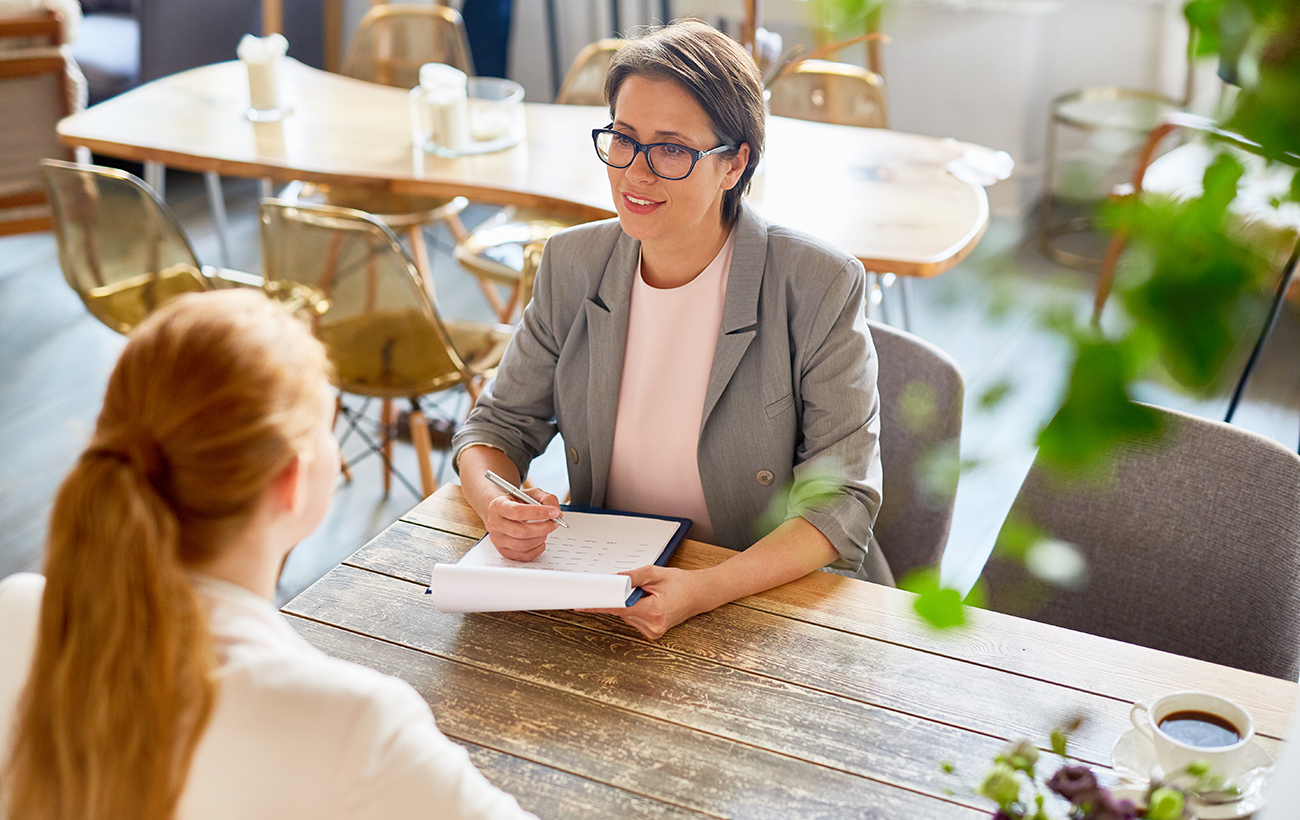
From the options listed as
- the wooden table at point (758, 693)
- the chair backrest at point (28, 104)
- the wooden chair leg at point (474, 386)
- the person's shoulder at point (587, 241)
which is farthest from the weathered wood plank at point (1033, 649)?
the chair backrest at point (28, 104)

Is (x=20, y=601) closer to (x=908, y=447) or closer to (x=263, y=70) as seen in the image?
(x=908, y=447)

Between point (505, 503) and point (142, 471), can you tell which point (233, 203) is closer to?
point (505, 503)

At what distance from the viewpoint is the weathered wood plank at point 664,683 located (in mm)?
1113

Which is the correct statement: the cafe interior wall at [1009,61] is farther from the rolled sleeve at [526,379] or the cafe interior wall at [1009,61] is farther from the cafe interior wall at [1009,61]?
the rolled sleeve at [526,379]

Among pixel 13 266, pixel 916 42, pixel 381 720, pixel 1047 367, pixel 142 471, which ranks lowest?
pixel 13 266

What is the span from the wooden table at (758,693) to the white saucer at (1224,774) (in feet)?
0.11

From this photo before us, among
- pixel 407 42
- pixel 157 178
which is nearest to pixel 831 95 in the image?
pixel 407 42

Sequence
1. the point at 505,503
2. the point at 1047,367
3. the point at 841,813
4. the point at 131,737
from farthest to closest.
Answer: the point at 505,503 < the point at 841,813 < the point at 131,737 < the point at 1047,367

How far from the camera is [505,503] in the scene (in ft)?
4.68

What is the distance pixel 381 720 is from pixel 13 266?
13.9 feet

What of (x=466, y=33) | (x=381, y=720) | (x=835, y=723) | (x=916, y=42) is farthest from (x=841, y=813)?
(x=466, y=33)

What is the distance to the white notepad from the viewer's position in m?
1.29

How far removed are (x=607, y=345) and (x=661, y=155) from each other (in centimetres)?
28

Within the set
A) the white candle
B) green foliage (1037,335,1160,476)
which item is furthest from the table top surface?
green foliage (1037,335,1160,476)
